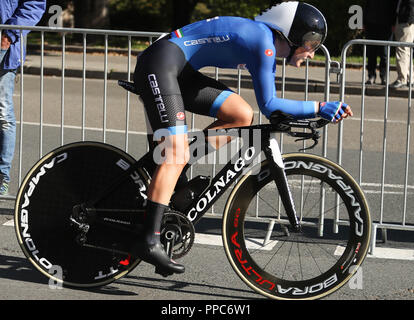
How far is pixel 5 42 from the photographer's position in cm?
657

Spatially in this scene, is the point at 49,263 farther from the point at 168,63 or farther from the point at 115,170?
the point at 168,63

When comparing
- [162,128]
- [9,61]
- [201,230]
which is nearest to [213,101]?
[162,128]

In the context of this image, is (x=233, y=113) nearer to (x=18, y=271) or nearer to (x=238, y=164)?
(x=238, y=164)

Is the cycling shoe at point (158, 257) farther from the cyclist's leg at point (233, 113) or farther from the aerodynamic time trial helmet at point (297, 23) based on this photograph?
the aerodynamic time trial helmet at point (297, 23)

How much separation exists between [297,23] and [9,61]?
9.77ft

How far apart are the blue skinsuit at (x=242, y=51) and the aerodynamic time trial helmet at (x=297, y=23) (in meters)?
0.06

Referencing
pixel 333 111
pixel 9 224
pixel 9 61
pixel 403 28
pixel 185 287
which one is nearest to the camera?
pixel 333 111

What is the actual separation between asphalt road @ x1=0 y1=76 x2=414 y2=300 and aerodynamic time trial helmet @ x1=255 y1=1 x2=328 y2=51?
146 centimetres

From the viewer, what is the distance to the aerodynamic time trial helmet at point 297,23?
4.38m

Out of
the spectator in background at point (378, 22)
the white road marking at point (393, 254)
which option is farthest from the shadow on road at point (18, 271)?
the spectator in background at point (378, 22)

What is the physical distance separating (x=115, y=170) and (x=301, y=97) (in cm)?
990

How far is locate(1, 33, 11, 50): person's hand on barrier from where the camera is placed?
6559 mm

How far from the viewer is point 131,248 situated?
4637mm
